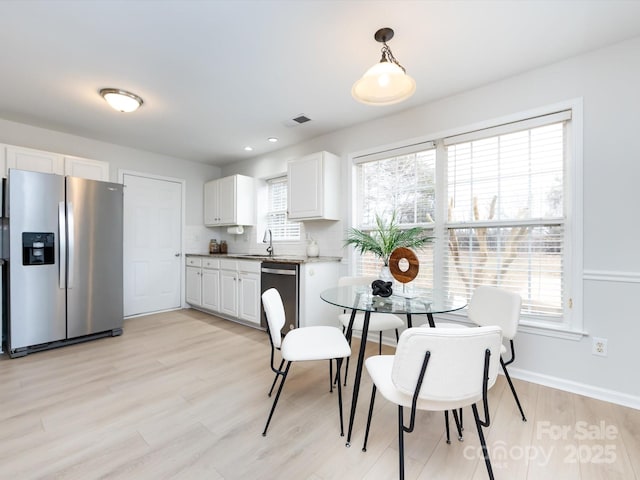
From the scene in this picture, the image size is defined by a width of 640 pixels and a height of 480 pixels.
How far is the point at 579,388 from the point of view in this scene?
2162 millimetres

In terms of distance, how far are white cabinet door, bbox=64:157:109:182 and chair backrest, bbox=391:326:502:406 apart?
412cm

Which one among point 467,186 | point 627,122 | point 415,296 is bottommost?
point 415,296

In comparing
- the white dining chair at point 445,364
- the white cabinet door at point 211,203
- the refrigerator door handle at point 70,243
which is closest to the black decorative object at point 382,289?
the white dining chair at point 445,364

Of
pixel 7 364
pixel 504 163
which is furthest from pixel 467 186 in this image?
pixel 7 364

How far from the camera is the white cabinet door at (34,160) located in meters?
3.08

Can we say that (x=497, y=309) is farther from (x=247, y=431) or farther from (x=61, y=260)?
(x=61, y=260)

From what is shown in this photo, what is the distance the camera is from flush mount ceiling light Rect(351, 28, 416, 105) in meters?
1.63

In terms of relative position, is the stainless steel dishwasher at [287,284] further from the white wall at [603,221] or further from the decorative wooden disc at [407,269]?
the white wall at [603,221]

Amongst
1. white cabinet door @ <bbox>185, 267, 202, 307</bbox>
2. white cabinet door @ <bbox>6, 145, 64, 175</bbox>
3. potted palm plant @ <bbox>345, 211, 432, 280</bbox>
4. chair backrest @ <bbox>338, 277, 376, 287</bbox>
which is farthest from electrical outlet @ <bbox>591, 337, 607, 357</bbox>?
white cabinet door @ <bbox>6, 145, 64, 175</bbox>

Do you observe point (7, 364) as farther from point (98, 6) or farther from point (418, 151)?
point (418, 151)

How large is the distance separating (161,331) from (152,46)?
3061 mm

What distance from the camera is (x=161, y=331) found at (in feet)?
11.9

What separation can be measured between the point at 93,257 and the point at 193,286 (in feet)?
5.21

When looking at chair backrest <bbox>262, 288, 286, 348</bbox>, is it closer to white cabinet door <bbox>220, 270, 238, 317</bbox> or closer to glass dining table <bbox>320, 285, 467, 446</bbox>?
glass dining table <bbox>320, 285, 467, 446</bbox>
